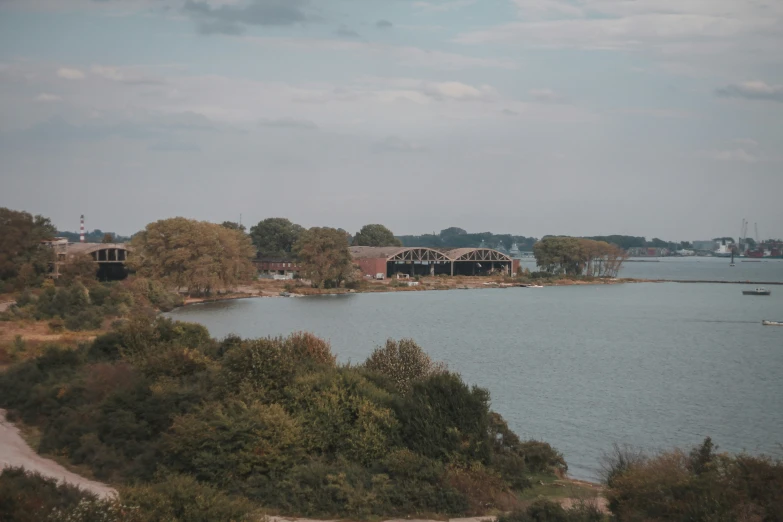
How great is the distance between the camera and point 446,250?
414ft

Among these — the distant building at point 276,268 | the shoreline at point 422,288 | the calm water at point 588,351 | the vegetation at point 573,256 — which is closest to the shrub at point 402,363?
the calm water at point 588,351

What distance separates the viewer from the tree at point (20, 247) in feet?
221

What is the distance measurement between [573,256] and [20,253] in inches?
3203

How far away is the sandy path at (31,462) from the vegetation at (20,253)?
151 ft

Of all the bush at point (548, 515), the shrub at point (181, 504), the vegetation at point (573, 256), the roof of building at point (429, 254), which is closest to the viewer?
the shrub at point (181, 504)

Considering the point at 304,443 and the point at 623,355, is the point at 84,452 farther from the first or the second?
the point at 623,355

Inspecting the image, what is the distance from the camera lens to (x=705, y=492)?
44.0 feet

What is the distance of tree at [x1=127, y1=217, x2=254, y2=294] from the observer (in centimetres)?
7881

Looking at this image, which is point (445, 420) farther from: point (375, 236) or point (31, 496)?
point (375, 236)

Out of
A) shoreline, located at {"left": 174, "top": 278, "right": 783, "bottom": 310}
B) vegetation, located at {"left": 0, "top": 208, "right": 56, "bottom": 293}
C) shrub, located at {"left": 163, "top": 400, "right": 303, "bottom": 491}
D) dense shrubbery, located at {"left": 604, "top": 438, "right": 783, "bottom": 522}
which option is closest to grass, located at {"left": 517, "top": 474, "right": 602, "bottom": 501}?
dense shrubbery, located at {"left": 604, "top": 438, "right": 783, "bottom": 522}

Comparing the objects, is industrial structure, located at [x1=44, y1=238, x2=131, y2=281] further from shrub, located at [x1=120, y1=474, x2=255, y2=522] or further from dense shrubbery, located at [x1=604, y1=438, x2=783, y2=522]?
dense shrubbery, located at [x1=604, y1=438, x2=783, y2=522]

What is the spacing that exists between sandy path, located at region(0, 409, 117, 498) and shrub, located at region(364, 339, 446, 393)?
8562 millimetres

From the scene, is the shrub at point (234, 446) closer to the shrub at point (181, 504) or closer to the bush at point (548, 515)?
the shrub at point (181, 504)

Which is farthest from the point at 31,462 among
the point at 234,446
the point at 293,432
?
the point at 293,432
